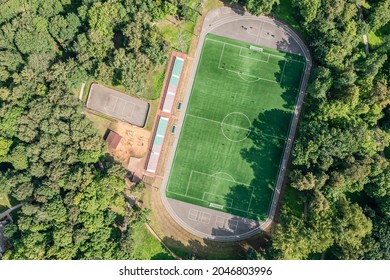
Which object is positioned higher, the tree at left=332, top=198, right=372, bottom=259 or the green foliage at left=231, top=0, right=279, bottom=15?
the green foliage at left=231, top=0, right=279, bottom=15

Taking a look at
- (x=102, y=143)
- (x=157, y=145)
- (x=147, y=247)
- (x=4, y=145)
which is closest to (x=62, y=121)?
(x=102, y=143)

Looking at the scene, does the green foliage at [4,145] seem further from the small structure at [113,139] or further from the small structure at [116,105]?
the small structure at [113,139]

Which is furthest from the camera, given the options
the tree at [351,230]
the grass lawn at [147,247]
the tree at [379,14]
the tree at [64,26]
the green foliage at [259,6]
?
the grass lawn at [147,247]

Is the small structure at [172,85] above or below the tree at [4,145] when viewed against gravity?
above

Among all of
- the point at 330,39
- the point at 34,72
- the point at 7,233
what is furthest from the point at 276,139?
the point at 7,233

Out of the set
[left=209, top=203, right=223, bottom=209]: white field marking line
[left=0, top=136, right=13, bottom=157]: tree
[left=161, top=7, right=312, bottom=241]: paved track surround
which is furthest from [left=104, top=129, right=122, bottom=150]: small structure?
[left=209, top=203, right=223, bottom=209]: white field marking line

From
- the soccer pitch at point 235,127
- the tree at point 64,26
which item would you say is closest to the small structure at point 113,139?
the soccer pitch at point 235,127

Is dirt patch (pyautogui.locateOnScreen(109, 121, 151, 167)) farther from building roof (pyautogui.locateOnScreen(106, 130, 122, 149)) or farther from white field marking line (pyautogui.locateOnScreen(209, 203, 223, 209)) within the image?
white field marking line (pyautogui.locateOnScreen(209, 203, 223, 209))
